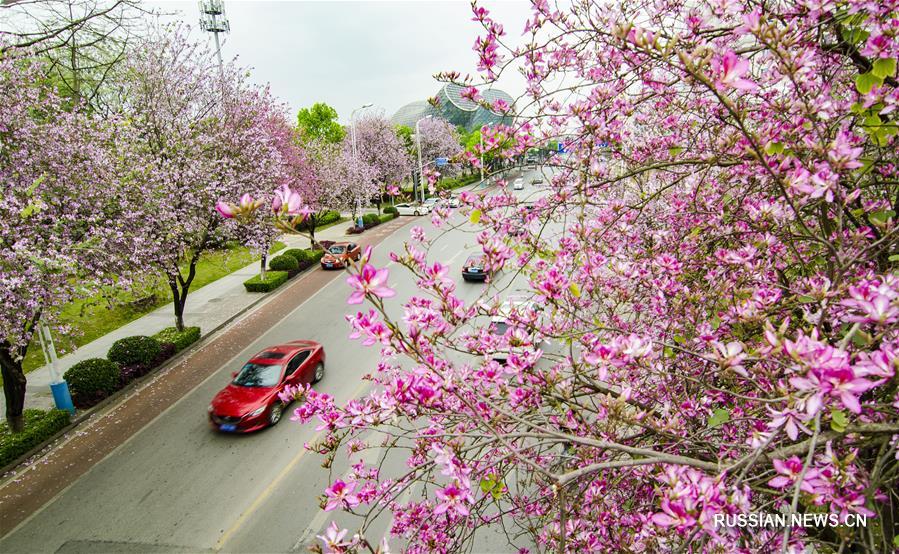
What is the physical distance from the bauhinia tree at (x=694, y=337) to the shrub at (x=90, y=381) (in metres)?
11.3

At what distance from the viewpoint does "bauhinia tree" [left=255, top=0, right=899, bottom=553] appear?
7.11ft

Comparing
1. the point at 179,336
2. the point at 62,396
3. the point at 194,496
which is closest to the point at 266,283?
the point at 179,336

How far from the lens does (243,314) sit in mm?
18438

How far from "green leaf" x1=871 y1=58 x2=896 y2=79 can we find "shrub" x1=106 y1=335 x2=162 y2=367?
15.8 m

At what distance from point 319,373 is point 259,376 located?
189 cm

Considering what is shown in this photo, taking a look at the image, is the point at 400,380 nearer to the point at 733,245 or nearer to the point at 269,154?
Answer: the point at 733,245

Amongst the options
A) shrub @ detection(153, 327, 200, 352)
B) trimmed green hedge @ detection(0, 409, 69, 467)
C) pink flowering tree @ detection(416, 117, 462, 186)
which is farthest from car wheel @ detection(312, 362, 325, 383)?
pink flowering tree @ detection(416, 117, 462, 186)

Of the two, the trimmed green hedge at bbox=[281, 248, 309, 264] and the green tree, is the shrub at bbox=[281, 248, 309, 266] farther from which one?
the green tree

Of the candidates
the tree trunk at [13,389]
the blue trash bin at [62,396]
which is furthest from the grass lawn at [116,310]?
the tree trunk at [13,389]

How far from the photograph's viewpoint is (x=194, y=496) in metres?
8.63

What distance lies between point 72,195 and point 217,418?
5520 millimetres

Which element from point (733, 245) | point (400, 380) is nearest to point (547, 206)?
point (733, 245)

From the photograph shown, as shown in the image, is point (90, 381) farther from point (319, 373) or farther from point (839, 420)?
point (839, 420)

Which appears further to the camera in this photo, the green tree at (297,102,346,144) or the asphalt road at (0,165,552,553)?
the green tree at (297,102,346,144)
